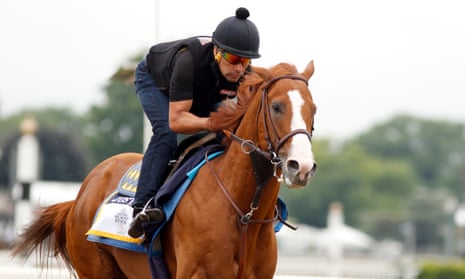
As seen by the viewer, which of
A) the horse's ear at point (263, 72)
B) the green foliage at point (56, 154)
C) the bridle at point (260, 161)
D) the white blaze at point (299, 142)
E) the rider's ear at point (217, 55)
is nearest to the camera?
the white blaze at point (299, 142)

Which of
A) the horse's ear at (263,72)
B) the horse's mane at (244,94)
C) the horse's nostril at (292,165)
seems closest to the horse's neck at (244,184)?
the horse's mane at (244,94)

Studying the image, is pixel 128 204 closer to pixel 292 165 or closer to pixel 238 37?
pixel 238 37

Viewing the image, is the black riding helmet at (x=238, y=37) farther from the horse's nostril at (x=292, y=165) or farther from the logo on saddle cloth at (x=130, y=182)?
the logo on saddle cloth at (x=130, y=182)

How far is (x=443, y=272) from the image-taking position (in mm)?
30625

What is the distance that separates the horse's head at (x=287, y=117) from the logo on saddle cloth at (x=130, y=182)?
1573 millimetres

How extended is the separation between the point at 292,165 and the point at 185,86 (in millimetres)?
1336

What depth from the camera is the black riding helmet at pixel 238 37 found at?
7.15 meters

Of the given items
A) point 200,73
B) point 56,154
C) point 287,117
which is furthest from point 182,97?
point 56,154

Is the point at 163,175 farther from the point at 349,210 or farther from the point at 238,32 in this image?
the point at 349,210

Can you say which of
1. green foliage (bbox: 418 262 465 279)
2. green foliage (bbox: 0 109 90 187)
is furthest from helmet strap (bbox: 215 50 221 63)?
green foliage (bbox: 0 109 90 187)

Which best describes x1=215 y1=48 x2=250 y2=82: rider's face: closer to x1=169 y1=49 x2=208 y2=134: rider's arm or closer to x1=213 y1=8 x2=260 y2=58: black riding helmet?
x1=213 y1=8 x2=260 y2=58: black riding helmet

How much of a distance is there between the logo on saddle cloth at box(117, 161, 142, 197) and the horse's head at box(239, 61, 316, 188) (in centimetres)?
157

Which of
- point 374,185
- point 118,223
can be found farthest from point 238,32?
point 374,185

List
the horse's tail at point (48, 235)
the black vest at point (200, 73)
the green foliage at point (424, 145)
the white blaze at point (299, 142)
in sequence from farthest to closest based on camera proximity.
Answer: the green foliage at point (424, 145) < the horse's tail at point (48, 235) < the black vest at point (200, 73) < the white blaze at point (299, 142)
